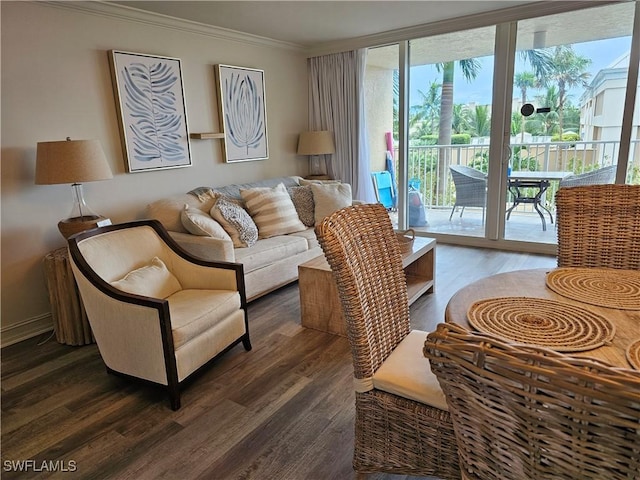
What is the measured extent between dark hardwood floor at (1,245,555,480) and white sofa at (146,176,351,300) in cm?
55

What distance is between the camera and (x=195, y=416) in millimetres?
2020

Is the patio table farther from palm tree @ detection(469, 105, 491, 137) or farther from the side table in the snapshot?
the side table

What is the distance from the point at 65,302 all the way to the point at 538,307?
2.74 meters

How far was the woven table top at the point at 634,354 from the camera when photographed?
95 cm

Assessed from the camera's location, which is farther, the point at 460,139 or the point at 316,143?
the point at 316,143

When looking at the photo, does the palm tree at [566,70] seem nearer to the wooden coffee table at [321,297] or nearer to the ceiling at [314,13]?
the ceiling at [314,13]

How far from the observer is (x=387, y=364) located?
1.44m

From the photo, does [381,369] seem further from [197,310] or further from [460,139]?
[460,139]

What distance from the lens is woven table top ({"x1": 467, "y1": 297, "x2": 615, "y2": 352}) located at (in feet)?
3.51

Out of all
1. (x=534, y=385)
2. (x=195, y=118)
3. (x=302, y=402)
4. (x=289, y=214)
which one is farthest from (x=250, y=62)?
(x=534, y=385)

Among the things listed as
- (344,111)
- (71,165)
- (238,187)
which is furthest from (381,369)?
(344,111)

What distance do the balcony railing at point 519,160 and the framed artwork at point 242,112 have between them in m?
1.82

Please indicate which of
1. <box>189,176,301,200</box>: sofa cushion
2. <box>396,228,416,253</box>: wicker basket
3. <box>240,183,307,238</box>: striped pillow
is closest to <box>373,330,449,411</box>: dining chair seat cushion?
<box>396,228,416,253</box>: wicker basket

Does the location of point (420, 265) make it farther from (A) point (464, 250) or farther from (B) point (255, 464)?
(B) point (255, 464)
